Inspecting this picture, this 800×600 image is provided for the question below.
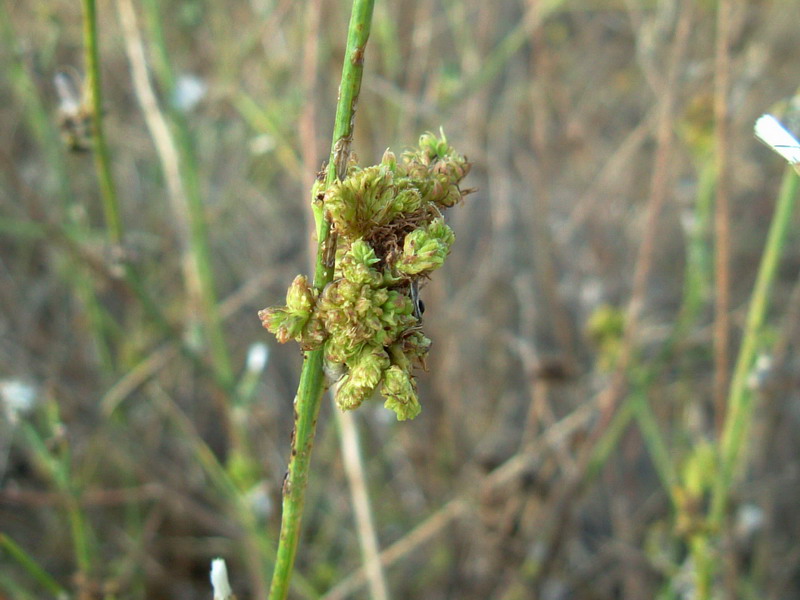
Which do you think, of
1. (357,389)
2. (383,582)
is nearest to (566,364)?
(383,582)

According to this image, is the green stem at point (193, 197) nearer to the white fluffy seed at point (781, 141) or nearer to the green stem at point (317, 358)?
the green stem at point (317, 358)

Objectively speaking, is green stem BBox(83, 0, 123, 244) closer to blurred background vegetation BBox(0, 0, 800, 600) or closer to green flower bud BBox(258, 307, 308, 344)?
blurred background vegetation BBox(0, 0, 800, 600)

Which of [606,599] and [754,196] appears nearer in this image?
[606,599]

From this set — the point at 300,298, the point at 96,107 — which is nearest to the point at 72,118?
the point at 96,107

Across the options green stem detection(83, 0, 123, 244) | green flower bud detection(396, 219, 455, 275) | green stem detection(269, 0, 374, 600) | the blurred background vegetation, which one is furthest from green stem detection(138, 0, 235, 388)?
green flower bud detection(396, 219, 455, 275)

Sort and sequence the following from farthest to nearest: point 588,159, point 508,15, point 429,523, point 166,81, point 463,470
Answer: point 508,15
point 588,159
point 463,470
point 429,523
point 166,81

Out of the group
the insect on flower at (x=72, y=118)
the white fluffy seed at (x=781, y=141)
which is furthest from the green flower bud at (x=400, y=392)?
the insect on flower at (x=72, y=118)

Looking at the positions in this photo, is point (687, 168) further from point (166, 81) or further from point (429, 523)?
point (166, 81)
